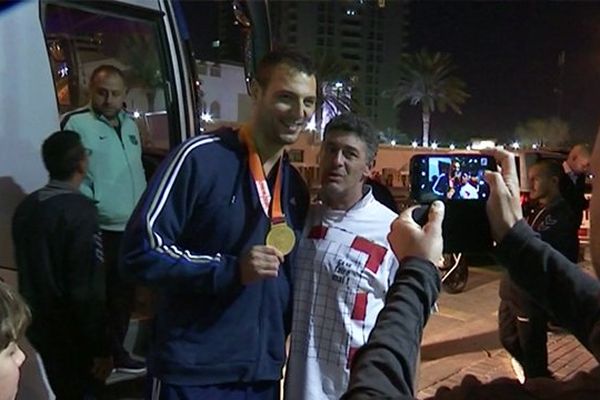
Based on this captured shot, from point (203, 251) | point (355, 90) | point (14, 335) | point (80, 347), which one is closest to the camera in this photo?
point (14, 335)

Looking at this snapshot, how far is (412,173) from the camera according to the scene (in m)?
2.06

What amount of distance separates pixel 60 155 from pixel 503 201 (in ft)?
6.26

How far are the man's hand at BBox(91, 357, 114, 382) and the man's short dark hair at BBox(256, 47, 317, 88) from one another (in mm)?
1593

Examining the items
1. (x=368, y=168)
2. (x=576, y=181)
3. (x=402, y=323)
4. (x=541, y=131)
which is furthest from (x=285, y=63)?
(x=541, y=131)

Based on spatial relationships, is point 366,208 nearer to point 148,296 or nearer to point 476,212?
point 476,212

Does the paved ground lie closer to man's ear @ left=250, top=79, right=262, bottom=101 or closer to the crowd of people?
the crowd of people

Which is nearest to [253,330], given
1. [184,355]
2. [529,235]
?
[184,355]

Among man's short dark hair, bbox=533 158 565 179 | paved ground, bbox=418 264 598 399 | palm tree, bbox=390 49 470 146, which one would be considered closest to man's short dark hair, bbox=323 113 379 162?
paved ground, bbox=418 264 598 399

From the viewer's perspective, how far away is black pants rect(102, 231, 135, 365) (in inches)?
135

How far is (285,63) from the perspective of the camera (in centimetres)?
233

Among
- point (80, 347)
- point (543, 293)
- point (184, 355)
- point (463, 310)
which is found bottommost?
point (463, 310)

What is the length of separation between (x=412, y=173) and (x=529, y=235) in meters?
0.51

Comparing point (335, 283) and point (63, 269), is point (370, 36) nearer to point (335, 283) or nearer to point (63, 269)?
point (63, 269)

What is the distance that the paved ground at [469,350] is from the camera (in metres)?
5.80
